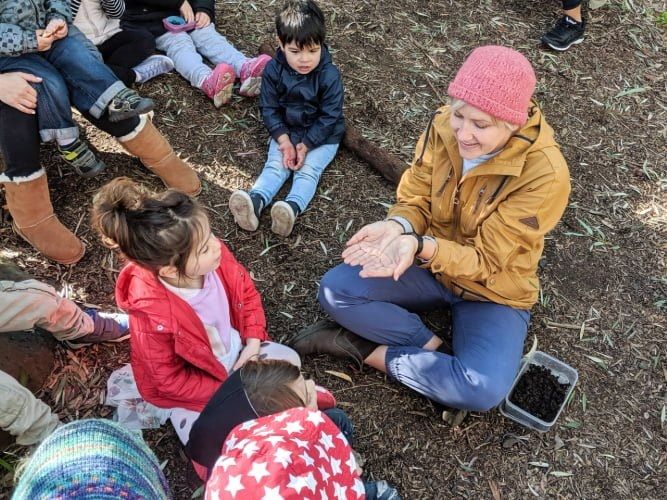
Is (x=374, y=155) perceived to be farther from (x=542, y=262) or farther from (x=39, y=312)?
(x=39, y=312)

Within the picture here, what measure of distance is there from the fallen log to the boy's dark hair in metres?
0.77

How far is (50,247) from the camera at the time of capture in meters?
3.26

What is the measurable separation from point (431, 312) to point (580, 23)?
131 inches

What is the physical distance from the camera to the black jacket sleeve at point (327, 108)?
3859mm

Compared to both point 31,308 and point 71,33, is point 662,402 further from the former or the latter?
point 71,33

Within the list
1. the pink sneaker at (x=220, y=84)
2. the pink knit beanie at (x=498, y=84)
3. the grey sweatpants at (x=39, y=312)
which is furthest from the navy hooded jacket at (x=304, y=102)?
the grey sweatpants at (x=39, y=312)

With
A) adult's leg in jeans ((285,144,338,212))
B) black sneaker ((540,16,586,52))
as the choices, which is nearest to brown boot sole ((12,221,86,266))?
adult's leg in jeans ((285,144,338,212))

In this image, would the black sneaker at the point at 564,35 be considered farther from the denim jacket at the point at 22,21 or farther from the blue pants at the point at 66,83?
the denim jacket at the point at 22,21

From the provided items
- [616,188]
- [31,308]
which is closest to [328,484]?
[31,308]

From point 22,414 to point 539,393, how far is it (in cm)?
244

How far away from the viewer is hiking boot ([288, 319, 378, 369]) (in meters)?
3.12

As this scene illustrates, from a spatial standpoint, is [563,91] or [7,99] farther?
[563,91]

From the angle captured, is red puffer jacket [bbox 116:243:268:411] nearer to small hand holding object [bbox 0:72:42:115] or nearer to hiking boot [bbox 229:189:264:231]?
hiking boot [bbox 229:189:264:231]

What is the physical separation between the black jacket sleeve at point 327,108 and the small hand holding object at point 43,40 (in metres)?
1.59
